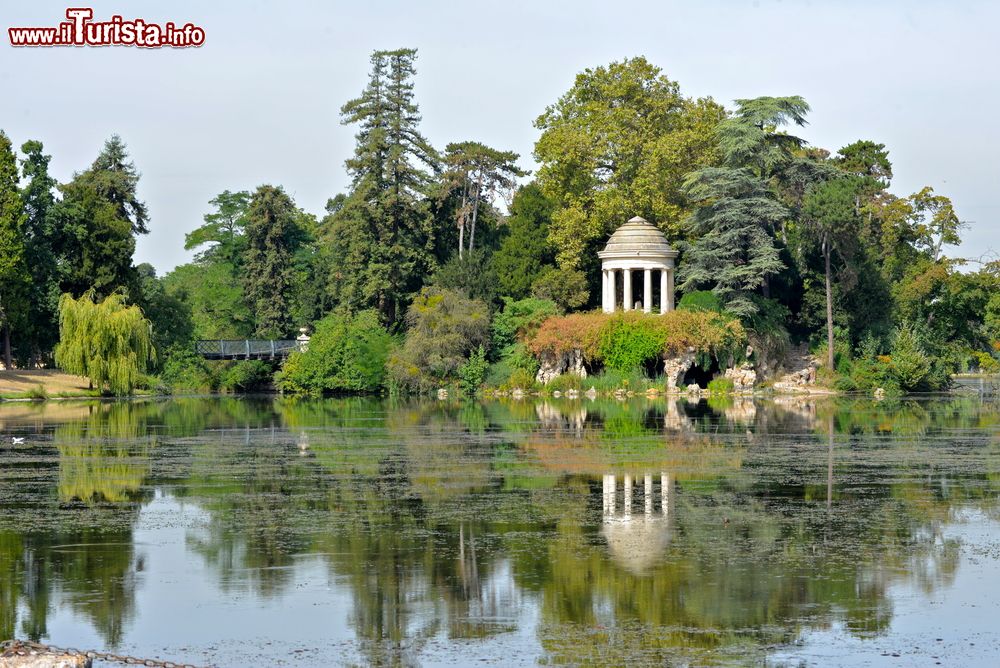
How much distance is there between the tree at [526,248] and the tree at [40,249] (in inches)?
815

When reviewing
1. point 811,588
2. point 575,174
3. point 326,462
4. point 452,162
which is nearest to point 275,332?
point 452,162

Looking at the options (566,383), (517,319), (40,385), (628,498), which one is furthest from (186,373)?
(628,498)

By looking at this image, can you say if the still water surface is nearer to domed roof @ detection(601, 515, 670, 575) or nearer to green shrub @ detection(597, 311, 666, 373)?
domed roof @ detection(601, 515, 670, 575)

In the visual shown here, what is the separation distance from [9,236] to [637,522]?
45.4 metres

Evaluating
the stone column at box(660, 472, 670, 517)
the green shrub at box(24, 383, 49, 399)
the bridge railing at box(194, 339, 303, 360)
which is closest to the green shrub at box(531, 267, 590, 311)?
the bridge railing at box(194, 339, 303, 360)

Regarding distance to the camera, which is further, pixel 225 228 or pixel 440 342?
pixel 225 228

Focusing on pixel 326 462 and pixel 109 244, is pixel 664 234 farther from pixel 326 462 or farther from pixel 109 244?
pixel 326 462

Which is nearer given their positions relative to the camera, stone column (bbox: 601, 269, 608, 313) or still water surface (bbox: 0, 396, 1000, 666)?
still water surface (bbox: 0, 396, 1000, 666)

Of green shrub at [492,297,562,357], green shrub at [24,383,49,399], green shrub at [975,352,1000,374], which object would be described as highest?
green shrub at [492,297,562,357]

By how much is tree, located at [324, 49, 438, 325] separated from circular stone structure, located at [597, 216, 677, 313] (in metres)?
10.3

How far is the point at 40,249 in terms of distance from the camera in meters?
60.6

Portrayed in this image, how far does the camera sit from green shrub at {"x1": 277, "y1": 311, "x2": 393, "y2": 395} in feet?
214

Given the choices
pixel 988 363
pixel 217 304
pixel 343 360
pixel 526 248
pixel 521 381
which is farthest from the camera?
pixel 988 363

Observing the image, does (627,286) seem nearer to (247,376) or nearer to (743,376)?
(743,376)
